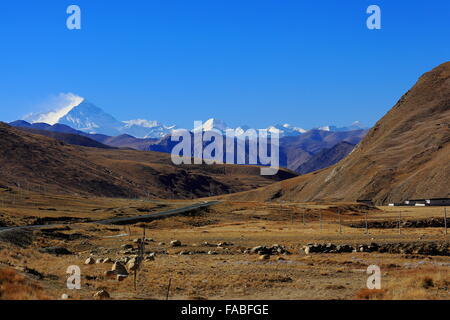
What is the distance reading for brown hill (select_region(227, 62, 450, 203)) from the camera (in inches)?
5497

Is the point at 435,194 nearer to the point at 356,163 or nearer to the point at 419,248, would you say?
the point at 356,163

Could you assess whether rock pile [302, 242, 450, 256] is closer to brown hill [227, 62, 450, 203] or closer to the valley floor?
the valley floor

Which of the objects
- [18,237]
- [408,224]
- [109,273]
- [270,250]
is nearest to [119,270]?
[109,273]

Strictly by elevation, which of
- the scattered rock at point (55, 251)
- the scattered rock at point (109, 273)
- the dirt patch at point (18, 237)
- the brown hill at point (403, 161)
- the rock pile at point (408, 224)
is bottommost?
the scattered rock at point (109, 273)

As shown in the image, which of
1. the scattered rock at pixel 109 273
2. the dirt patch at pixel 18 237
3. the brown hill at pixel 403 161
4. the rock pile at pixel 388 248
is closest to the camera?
the scattered rock at pixel 109 273

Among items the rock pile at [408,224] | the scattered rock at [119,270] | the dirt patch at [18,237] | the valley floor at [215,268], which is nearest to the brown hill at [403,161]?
the rock pile at [408,224]

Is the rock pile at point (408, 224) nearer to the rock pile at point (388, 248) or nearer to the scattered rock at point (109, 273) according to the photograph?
the rock pile at point (388, 248)

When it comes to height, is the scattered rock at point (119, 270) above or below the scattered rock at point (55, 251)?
below

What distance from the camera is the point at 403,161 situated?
15988 cm

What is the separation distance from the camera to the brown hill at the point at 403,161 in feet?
458

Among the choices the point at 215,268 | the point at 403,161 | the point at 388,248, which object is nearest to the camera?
the point at 215,268

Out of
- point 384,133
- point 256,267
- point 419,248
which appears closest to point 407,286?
point 256,267

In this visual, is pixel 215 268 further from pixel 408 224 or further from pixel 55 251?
pixel 408 224

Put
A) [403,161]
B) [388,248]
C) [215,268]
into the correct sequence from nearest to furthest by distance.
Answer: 1. [215,268]
2. [388,248]
3. [403,161]
